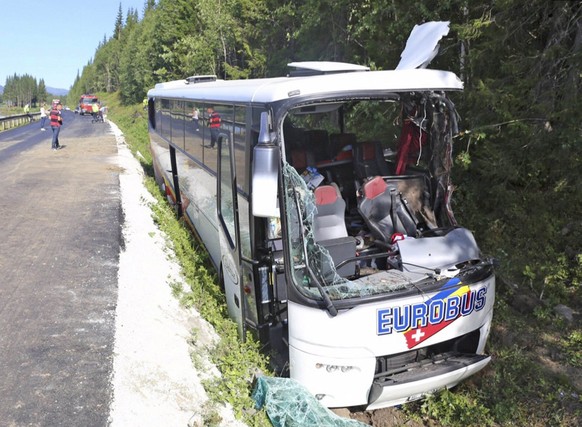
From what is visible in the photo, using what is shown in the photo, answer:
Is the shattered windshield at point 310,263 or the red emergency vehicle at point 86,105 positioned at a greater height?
→ the red emergency vehicle at point 86,105

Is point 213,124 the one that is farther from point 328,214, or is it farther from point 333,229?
point 333,229

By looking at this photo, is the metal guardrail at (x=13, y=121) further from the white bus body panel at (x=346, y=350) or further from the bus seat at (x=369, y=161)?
the white bus body panel at (x=346, y=350)

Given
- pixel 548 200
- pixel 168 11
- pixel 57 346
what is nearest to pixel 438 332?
pixel 57 346

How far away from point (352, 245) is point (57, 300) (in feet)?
11.8

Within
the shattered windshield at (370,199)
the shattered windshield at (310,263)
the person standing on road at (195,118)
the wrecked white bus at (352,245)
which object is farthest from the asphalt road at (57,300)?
the person standing on road at (195,118)

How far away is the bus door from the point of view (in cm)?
554

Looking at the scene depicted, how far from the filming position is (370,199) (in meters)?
6.03

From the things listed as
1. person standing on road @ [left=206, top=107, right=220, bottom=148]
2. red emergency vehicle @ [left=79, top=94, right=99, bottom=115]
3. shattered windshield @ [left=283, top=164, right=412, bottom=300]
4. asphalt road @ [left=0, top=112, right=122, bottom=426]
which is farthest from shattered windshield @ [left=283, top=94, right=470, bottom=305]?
red emergency vehicle @ [left=79, top=94, right=99, bottom=115]

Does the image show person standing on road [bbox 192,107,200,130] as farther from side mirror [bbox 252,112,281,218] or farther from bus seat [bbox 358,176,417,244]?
side mirror [bbox 252,112,281,218]

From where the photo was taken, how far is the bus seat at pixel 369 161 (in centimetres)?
679

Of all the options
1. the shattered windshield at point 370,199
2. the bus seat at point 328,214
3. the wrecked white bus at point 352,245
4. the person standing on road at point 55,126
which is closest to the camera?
the wrecked white bus at point 352,245

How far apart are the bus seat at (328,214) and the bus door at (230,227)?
0.88 meters

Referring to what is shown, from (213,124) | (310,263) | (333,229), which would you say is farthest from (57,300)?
(333,229)

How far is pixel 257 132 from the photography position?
201 inches
